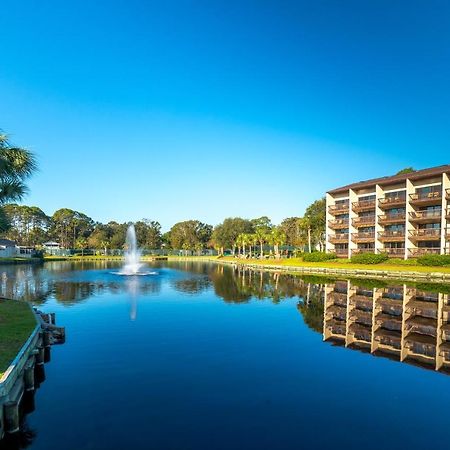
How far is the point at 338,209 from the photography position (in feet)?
257

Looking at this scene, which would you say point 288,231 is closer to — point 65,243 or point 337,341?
point 65,243

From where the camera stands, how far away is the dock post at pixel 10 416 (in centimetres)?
953

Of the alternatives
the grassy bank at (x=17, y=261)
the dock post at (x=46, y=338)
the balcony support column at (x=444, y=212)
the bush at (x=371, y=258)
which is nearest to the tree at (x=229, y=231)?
the grassy bank at (x=17, y=261)

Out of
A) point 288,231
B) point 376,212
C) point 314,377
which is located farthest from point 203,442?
point 288,231

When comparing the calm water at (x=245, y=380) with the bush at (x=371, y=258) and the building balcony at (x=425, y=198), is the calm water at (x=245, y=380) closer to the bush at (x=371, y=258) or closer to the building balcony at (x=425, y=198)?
the bush at (x=371, y=258)

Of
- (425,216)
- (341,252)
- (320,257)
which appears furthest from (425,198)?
(320,257)

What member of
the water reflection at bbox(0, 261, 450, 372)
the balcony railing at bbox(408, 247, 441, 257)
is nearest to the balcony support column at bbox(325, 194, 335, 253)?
the balcony railing at bbox(408, 247, 441, 257)

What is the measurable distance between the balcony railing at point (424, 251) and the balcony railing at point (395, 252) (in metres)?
1.24

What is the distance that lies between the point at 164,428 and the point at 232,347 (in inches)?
341

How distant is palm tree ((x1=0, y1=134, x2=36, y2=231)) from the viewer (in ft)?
74.4

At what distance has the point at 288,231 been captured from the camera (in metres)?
123

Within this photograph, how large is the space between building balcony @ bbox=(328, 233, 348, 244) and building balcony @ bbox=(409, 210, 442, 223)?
1440cm

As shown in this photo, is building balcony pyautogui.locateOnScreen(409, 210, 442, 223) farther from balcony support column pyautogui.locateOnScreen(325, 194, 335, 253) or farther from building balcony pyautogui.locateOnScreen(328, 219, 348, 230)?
balcony support column pyautogui.locateOnScreen(325, 194, 335, 253)

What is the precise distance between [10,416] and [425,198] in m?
65.3
